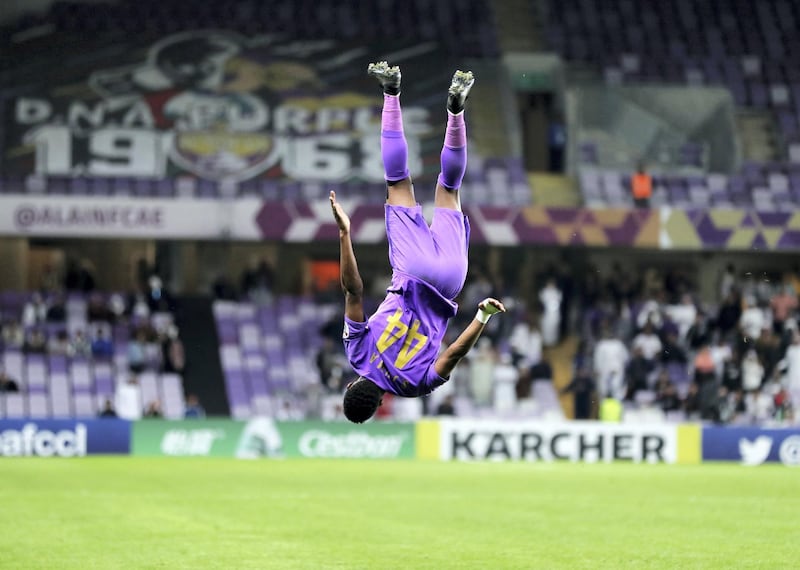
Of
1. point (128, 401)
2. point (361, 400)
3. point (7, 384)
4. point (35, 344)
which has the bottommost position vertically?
point (128, 401)

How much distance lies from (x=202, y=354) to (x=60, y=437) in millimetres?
6314

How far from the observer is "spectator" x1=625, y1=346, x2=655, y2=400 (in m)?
34.1

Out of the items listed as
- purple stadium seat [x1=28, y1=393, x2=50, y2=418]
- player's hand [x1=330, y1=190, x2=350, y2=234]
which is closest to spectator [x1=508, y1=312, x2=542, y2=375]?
purple stadium seat [x1=28, y1=393, x2=50, y2=418]

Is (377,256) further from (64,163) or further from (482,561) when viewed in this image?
(482,561)

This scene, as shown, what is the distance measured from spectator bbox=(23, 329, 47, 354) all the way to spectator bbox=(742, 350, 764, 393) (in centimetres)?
1567

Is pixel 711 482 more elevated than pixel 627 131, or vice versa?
pixel 627 131

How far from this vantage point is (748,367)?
33812mm

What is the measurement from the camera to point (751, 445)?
102ft

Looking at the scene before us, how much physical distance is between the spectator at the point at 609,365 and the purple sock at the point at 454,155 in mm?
21765

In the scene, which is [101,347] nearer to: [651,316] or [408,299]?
[651,316]

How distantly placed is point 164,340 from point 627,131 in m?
15.0

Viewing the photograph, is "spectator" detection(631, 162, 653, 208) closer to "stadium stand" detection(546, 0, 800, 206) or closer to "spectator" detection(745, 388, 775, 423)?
"stadium stand" detection(546, 0, 800, 206)

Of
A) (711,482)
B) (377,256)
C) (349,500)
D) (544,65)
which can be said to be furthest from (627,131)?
(349,500)

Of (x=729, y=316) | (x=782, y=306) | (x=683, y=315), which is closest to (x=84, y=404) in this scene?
(x=683, y=315)
